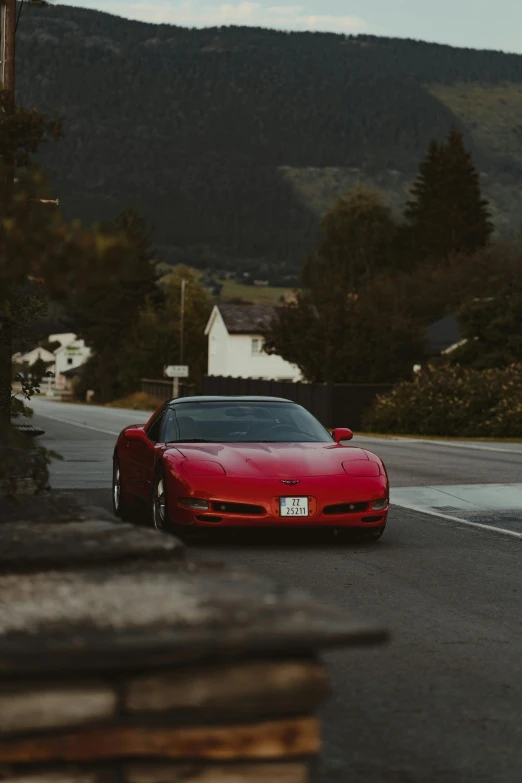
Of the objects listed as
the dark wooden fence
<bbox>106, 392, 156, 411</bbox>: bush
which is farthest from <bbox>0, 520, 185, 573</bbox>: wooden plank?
<bbox>106, 392, 156, 411</bbox>: bush

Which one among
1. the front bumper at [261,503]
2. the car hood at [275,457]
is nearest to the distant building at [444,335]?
the car hood at [275,457]

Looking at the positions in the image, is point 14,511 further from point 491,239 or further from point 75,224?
point 491,239

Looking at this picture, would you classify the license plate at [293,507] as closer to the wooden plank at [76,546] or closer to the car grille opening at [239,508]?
Answer: the car grille opening at [239,508]

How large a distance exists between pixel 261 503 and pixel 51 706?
8934mm

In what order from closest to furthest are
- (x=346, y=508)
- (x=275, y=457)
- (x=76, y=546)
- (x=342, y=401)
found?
(x=76, y=546)
(x=346, y=508)
(x=275, y=457)
(x=342, y=401)

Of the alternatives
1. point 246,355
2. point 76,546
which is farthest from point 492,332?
point 246,355

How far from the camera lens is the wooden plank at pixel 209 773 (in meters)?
3.64

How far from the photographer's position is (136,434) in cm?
1488

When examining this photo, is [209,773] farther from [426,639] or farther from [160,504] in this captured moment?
[160,504]

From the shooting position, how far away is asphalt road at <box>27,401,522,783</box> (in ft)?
18.5

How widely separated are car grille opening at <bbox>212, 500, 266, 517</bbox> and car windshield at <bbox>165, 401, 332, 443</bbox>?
1.30 m

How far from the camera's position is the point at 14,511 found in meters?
5.92

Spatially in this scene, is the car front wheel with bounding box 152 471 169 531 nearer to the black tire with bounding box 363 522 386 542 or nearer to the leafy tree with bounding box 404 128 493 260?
the black tire with bounding box 363 522 386 542

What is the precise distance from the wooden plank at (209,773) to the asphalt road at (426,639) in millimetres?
1625
